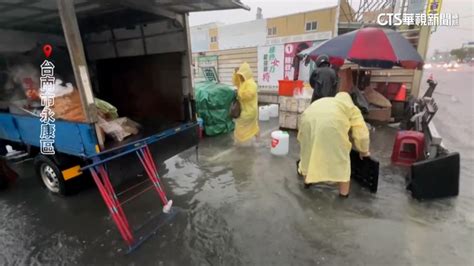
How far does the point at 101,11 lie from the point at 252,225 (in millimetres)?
3728

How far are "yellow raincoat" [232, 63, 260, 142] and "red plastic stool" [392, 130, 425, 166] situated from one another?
254 centimetres

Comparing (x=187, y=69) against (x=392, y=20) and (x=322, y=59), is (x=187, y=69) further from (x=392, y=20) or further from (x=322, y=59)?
(x=392, y=20)

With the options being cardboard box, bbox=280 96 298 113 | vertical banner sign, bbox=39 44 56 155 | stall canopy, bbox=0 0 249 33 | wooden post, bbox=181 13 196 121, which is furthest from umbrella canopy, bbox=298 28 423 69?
vertical banner sign, bbox=39 44 56 155

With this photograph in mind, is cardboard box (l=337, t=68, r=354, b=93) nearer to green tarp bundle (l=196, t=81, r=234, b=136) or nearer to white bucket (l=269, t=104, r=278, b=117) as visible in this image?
white bucket (l=269, t=104, r=278, b=117)

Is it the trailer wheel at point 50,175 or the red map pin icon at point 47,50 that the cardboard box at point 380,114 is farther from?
the red map pin icon at point 47,50

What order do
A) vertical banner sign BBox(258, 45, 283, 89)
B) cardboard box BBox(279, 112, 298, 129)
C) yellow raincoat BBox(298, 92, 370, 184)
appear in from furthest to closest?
vertical banner sign BBox(258, 45, 283, 89) < cardboard box BBox(279, 112, 298, 129) < yellow raincoat BBox(298, 92, 370, 184)

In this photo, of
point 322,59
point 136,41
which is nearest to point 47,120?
point 136,41

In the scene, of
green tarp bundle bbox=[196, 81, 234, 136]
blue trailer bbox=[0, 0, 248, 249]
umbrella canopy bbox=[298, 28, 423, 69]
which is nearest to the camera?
blue trailer bbox=[0, 0, 248, 249]

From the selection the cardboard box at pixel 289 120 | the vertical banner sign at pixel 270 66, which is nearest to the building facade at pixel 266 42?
the vertical banner sign at pixel 270 66

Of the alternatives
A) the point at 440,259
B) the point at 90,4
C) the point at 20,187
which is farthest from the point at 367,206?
the point at 20,187

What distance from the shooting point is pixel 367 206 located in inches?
115

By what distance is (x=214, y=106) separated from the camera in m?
5.55

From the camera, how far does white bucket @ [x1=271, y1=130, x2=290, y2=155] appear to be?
4.50 meters

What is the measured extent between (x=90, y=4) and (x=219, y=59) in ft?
27.9
